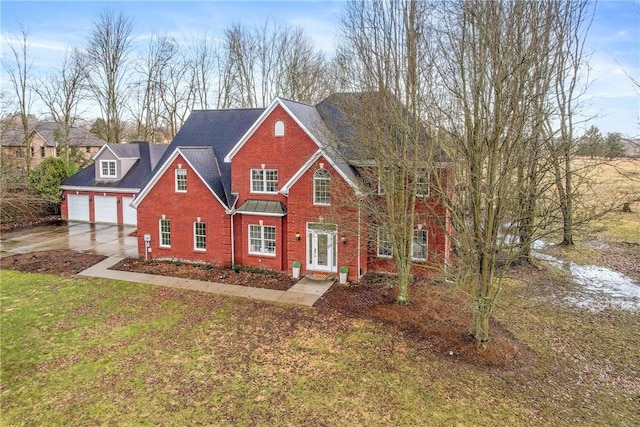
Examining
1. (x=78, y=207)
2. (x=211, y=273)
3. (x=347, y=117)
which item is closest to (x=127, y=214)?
(x=78, y=207)

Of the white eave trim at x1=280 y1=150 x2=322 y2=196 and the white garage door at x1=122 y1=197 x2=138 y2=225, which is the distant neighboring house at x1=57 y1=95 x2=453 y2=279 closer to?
the white eave trim at x1=280 y1=150 x2=322 y2=196

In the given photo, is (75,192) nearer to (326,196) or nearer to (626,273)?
(326,196)

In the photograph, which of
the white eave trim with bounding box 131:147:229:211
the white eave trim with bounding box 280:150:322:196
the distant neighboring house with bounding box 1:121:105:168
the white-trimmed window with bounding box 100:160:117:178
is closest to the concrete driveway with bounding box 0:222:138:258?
the white eave trim with bounding box 131:147:229:211

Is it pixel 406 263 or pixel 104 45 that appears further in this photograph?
pixel 104 45

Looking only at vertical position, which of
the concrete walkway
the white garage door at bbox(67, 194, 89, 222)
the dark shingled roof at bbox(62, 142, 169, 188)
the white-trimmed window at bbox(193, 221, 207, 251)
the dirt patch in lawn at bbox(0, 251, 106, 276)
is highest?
A: the dark shingled roof at bbox(62, 142, 169, 188)

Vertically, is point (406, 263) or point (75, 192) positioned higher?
point (75, 192)

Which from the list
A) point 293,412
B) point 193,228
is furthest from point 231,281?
point 293,412

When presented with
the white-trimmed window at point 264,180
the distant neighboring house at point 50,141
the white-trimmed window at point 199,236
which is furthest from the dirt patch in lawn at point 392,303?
the distant neighboring house at point 50,141
